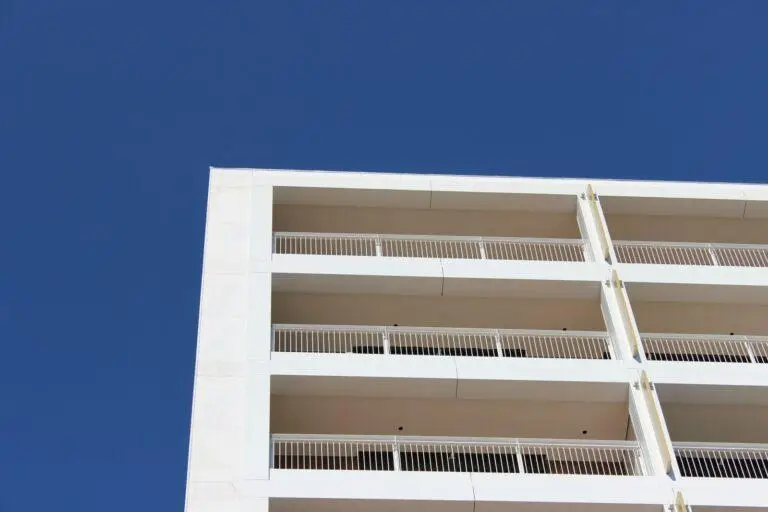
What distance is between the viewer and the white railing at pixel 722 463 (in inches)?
1056

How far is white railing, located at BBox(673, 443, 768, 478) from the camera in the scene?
88.0 ft

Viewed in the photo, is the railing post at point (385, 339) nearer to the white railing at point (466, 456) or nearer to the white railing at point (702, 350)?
the white railing at point (466, 456)

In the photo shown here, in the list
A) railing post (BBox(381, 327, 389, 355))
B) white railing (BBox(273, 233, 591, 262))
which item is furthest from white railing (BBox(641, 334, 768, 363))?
railing post (BBox(381, 327, 389, 355))

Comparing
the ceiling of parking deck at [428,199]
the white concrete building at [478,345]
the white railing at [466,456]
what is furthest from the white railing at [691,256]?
the white railing at [466,456]

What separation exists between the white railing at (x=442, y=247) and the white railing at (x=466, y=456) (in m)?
5.84

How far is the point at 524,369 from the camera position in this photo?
26750mm

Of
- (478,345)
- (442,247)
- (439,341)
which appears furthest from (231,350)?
(442,247)

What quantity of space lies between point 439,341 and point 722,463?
7.28 m

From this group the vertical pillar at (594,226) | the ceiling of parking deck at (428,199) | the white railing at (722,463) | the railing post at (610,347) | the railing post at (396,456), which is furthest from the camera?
the ceiling of parking deck at (428,199)

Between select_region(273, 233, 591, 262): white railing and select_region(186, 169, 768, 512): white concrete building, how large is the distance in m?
0.06

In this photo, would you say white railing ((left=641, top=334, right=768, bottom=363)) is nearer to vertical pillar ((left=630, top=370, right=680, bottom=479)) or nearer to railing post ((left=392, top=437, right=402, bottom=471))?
vertical pillar ((left=630, top=370, right=680, bottom=479))

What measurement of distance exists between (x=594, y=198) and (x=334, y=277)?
7.59 m

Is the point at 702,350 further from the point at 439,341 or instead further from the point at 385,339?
the point at 385,339

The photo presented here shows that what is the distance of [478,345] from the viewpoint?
30.0m
